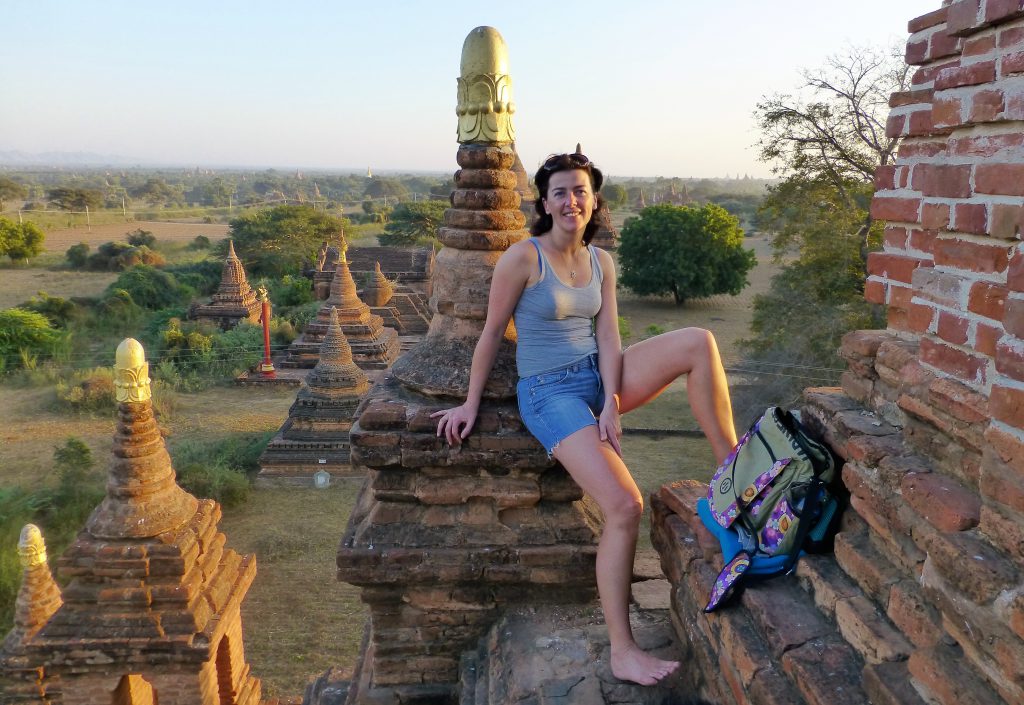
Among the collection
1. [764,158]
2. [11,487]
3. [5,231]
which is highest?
[764,158]

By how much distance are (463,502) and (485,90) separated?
1.75 meters

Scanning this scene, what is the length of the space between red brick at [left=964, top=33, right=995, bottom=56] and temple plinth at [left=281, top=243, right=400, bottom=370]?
1583cm

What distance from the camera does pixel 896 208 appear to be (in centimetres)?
249

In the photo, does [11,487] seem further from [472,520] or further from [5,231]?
[5,231]

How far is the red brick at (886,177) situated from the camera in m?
2.53

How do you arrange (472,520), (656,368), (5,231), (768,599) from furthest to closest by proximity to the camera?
(5,231)
(472,520)
(656,368)
(768,599)

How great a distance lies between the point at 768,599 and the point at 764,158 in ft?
45.3

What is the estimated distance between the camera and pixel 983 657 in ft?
4.96

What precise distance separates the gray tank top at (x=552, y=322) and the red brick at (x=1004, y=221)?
4.70 ft

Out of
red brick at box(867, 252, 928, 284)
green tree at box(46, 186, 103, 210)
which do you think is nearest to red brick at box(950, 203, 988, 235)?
red brick at box(867, 252, 928, 284)

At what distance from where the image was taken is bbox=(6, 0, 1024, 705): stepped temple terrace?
1674 mm

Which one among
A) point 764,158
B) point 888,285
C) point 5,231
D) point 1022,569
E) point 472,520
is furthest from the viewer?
point 5,231

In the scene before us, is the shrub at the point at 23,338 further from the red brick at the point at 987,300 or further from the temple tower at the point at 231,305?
the red brick at the point at 987,300

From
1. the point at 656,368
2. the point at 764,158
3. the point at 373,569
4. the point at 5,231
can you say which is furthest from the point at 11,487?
the point at 5,231
